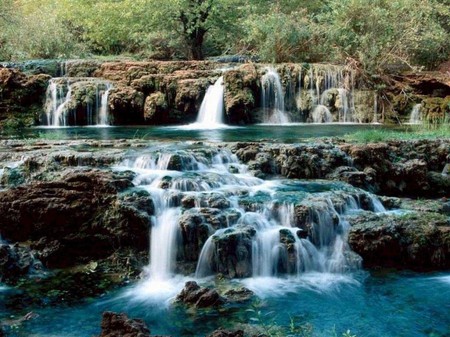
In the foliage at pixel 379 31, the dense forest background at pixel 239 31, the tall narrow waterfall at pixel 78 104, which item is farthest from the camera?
the dense forest background at pixel 239 31

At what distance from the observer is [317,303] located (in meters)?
6.45

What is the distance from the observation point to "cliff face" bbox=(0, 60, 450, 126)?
17750 millimetres

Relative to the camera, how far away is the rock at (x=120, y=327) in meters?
4.64

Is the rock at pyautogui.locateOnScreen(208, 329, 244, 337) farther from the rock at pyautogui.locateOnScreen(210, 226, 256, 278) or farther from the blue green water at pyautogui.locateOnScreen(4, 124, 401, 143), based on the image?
the blue green water at pyautogui.locateOnScreen(4, 124, 401, 143)

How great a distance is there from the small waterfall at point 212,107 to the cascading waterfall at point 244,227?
28.9ft

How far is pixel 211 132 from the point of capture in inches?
600

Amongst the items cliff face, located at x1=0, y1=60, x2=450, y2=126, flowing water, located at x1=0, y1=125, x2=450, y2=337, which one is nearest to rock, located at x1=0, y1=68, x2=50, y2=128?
cliff face, located at x1=0, y1=60, x2=450, y2=126

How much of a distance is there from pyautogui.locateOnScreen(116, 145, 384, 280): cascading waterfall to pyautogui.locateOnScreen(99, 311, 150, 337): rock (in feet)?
8.32

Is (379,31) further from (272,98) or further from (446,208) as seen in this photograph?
(446,208)

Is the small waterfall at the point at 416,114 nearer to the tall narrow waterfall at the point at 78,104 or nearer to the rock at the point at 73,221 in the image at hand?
the tall narrow waterfall at the point at 78,104

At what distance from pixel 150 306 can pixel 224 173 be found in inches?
150

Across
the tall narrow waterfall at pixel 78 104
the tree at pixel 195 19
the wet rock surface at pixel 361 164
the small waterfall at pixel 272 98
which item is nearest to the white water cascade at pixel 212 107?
the small waterfall at pixel 272 98

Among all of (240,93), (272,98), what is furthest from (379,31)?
(240,93)

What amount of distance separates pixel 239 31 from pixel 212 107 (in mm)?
7709
